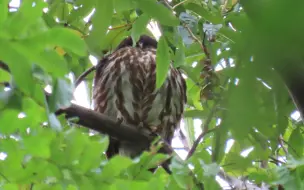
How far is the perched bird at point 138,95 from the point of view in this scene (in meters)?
2.32

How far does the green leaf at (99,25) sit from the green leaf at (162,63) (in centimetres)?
25

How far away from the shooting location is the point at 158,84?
110 cm

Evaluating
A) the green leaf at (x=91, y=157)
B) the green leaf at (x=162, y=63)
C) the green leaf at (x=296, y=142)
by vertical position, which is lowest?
the green leaf at (x=296, y=142)

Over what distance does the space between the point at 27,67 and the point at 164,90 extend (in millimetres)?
1759

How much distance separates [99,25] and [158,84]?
0.32 m

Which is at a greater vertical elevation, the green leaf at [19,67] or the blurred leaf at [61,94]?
the green leaf at [19,67]

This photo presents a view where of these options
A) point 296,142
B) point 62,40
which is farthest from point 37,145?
point 296,142

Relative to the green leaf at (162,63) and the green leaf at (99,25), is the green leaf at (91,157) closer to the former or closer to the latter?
the green leaf at (162,63)

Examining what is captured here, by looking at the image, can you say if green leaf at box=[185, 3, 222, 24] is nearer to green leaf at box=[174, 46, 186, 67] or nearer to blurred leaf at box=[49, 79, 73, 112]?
green leaf at box=[174, 46, 186, 67]

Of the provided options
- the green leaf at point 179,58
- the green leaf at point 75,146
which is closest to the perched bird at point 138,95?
the green leaf at point 179,58

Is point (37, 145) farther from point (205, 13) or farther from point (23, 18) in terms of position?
point (205, 13)

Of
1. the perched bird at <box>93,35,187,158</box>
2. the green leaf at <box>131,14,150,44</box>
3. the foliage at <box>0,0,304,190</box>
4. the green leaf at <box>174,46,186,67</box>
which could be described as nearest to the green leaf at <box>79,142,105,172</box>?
the foliage at <box>0,0,304,190</box>

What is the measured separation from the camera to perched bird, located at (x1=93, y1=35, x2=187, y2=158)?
7.63ft

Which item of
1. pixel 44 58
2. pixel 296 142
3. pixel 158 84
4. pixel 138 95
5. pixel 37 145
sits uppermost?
pixel 44 58
